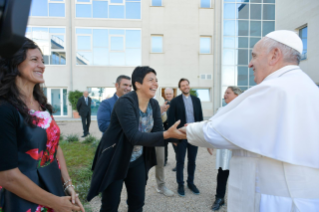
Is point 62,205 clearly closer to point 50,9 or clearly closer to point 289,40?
point 289,40

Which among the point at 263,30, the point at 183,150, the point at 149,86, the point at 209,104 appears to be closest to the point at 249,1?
the point at 263,30

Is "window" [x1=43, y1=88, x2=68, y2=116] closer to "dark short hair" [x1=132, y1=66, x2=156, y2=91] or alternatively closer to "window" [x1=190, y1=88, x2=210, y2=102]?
"window" [x1=190, y1=88, x2=210, y2=102]

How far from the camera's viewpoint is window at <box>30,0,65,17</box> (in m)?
17.4

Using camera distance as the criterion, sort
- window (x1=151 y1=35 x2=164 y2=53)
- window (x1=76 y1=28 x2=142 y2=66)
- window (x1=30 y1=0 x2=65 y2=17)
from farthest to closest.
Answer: window (x1=151 y1=35 x2=164 y2=53)
window (x1=76 y1=28 x2=142 y2=66)
window (x1=30 y1=0 x2=65 y2=17)

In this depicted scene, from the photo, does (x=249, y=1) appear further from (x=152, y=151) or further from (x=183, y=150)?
(x=152, y=151)

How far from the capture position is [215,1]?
1800cm

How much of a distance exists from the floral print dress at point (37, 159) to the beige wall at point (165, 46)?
16571mm

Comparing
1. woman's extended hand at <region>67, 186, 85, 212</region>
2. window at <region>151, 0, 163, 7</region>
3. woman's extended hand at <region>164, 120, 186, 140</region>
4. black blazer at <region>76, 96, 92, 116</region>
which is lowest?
woman's extended hand at <region>67, 186, 85, 212</region>

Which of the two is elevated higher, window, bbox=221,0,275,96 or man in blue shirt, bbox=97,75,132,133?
window, bbox=221,0,275,96

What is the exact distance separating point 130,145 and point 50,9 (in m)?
19.4

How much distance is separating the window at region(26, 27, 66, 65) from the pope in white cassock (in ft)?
62.1

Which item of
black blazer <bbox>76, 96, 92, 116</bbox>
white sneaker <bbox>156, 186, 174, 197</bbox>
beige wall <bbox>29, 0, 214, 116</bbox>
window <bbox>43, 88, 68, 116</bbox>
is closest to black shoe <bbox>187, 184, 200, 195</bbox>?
white sneaker <bbox>156, 186, 174, 197</bbox>

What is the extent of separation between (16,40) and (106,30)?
18652mm

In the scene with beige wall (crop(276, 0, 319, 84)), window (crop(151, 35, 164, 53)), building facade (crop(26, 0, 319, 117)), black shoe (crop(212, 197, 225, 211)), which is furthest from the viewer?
window (crop(151, 35, 164, 53))
